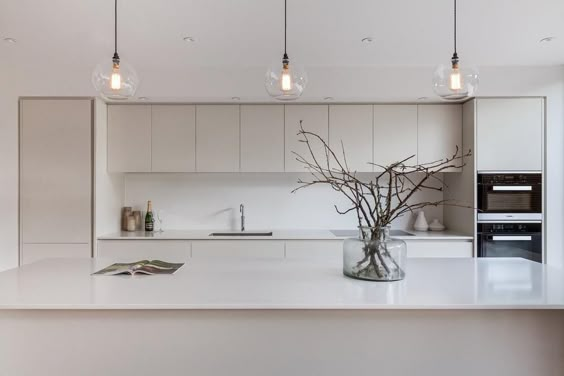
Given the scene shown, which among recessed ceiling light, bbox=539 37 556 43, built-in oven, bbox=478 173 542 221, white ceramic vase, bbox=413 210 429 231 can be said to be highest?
recessed ceiling light, bbox=539 37 556 43

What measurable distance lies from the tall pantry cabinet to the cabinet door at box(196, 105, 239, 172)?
95cm

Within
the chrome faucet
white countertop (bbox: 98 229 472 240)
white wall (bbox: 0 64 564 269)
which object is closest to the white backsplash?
the chrome faucet

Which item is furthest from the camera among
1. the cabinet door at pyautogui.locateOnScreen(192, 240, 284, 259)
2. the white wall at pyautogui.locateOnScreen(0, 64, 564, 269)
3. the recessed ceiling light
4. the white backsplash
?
the white backsplash

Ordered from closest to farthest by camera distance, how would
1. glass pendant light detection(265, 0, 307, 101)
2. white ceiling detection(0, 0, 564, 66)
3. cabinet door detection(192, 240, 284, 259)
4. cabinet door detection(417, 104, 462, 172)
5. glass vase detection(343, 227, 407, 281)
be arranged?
1. glass vase detection(343, 227, 407, 281)
2. glass pendant light detection(265, 0, 307, 101)
3. white ceiling detection(0, 0, 564, 66)
4. cabinet door detection(192, 240, 284, 259)
5. cabinet door detection(417, 104, 462, 172)

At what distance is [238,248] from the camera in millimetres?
3350

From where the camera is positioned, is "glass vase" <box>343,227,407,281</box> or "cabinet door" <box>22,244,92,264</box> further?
"cabinet door" <box>22,244,92,264</box>

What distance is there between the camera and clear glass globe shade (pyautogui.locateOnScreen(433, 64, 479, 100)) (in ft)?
6.22

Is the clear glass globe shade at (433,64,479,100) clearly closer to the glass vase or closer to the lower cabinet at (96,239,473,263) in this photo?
the glass vase

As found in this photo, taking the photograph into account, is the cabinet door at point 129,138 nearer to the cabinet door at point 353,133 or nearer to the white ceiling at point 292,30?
the white ceiling at point 292,30

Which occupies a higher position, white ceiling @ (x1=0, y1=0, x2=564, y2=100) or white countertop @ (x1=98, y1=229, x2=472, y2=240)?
white ceiling @ (x1=0, y1=0, x2=564, y2=100)

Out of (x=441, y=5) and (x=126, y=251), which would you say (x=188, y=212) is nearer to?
(x=126, y=251)

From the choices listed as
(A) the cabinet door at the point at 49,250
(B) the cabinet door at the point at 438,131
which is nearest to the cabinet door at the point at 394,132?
(B) the cabinet door at the point at 438,131

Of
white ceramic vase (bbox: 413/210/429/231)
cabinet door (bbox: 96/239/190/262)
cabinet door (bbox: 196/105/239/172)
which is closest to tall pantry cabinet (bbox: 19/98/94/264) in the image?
cabinet door (bbox: 96/239/190/262)

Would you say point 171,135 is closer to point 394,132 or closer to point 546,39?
point 394,132
